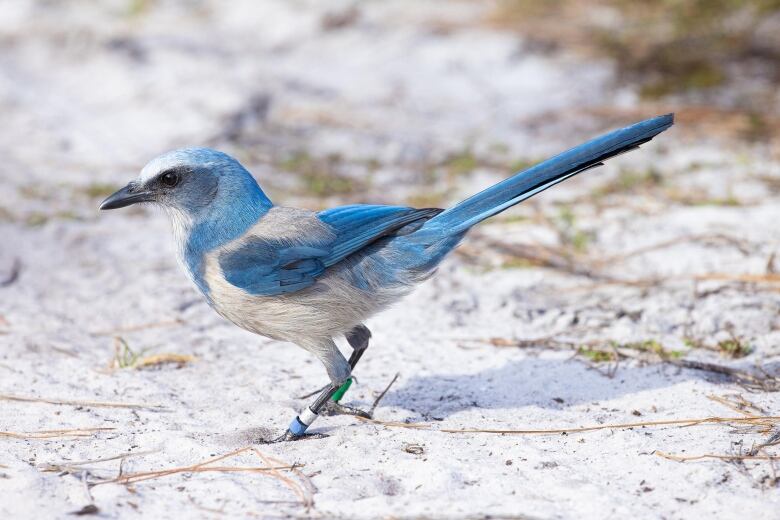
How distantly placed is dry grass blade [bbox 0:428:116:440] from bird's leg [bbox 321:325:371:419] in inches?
34.7

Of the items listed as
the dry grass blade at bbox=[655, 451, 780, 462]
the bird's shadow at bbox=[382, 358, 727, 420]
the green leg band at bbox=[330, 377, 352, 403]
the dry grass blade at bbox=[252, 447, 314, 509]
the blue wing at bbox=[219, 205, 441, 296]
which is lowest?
the bird's shadow at bbox=[382, 358, 727, 420]

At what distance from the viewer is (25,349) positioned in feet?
14.4

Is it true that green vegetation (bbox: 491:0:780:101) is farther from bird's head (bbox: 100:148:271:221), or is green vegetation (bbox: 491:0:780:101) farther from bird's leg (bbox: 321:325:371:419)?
bird's head (bbox: 100:148:271:221)

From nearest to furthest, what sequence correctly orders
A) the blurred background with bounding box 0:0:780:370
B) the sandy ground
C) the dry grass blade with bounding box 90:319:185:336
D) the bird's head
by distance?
the sandy ground, the bird's head, the dry grass blade with bounding box 90:319:185:336, the blurred background with bounding box 0:0:780:370

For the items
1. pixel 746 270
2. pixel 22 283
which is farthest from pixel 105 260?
pixel 746 270

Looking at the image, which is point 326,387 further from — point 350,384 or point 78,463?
point 78,463

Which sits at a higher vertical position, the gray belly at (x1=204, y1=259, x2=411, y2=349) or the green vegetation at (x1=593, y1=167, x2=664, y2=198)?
the gray belly at (x1=204, y1=259, x2=411, y2=349)

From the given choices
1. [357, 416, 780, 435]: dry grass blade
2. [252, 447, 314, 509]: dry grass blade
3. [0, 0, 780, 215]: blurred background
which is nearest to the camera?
[252, 447, 314, 509]: dry grass blade

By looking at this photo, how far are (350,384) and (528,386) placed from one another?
2.61ft

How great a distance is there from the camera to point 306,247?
152 inches

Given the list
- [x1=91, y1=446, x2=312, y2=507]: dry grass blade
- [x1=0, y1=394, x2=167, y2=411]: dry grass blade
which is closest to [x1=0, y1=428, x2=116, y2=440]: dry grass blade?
[x1=0, y1=394, x2=167, y2=411]: dry grass blade

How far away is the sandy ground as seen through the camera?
314cm

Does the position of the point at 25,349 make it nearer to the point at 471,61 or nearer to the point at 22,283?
the point at 22,283

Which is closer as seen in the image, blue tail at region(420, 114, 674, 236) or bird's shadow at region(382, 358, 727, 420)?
blue tail at region(420, 114, 674, 236)
